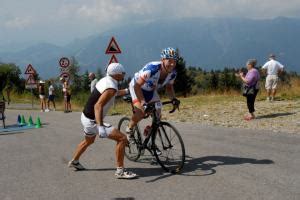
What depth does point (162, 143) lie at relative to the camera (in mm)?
6934

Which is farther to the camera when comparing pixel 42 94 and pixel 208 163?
pixel 42 94

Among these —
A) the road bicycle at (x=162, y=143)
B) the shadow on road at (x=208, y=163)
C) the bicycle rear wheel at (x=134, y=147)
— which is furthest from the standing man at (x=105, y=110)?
the shadow on road at (x=208, y=163)

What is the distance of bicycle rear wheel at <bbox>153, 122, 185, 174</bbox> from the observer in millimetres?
6543

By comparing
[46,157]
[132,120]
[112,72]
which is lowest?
[46,157]

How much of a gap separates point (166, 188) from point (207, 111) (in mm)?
9900

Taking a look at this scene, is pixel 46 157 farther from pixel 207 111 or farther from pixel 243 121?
pixel 207 111

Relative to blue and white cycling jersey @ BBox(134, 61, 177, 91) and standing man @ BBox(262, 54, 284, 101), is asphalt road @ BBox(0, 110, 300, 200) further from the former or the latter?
standing man @ BBox(262, 54, 284, 101)

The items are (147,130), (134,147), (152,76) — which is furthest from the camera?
(134,147)

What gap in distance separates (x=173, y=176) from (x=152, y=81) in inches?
64.1

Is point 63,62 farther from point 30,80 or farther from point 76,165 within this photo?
point 76,165

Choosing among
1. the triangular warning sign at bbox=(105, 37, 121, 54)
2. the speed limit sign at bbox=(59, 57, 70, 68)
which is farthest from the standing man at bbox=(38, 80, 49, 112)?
the triangular warning sign at bbox=(105, 37, 121, 54)

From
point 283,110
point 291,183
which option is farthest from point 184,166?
point 283,110

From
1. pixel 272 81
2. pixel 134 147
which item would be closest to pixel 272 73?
pixel 272 81

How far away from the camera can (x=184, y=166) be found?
7.13 meters
